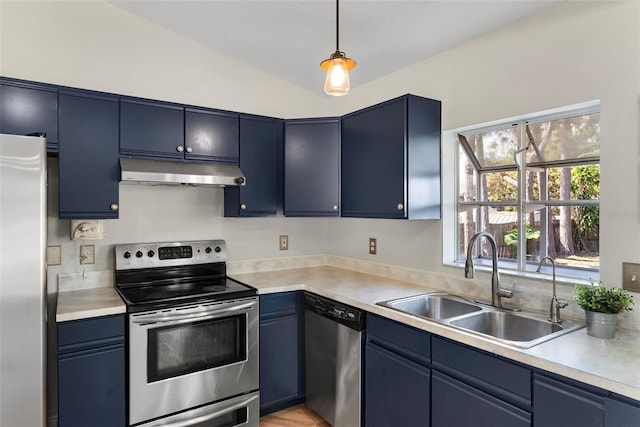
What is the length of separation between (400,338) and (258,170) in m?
1.60

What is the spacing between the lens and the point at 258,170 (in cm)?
284

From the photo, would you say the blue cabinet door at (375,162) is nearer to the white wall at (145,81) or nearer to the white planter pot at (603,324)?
the white wall at (145,81)

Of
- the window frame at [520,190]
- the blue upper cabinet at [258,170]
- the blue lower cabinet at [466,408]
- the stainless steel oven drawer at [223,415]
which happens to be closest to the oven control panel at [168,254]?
the blue upper cabinet at [258,170]

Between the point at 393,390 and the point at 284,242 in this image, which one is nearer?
the point at 393,390

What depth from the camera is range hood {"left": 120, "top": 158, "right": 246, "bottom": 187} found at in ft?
7.40

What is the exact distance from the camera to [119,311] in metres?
2.02

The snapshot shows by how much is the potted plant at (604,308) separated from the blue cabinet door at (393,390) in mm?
735

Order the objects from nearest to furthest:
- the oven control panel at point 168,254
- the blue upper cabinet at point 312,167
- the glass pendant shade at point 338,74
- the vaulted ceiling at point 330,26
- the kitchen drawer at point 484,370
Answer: the kitchen drawer at point 484,370 < the glass pendant shade at point 338,74 < the vaulted ceiling at point 330,26 < the oven control panel at point 168,254 < the blue upper cabinet at point 312,167

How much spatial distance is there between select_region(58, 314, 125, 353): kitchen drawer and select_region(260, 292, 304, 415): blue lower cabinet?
864mm

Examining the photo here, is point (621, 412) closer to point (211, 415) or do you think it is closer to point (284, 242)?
point (211, 415)

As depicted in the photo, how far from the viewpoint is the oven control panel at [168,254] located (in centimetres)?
251

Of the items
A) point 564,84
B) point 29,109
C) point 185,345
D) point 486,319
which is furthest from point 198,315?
point 564,84

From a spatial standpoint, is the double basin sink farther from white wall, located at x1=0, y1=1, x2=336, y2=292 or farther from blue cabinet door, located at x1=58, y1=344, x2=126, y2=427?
blue cabinet door, located at x1=58, y1=344, x2=126, y2=427

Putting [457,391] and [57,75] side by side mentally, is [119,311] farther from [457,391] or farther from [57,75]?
[457,391]
